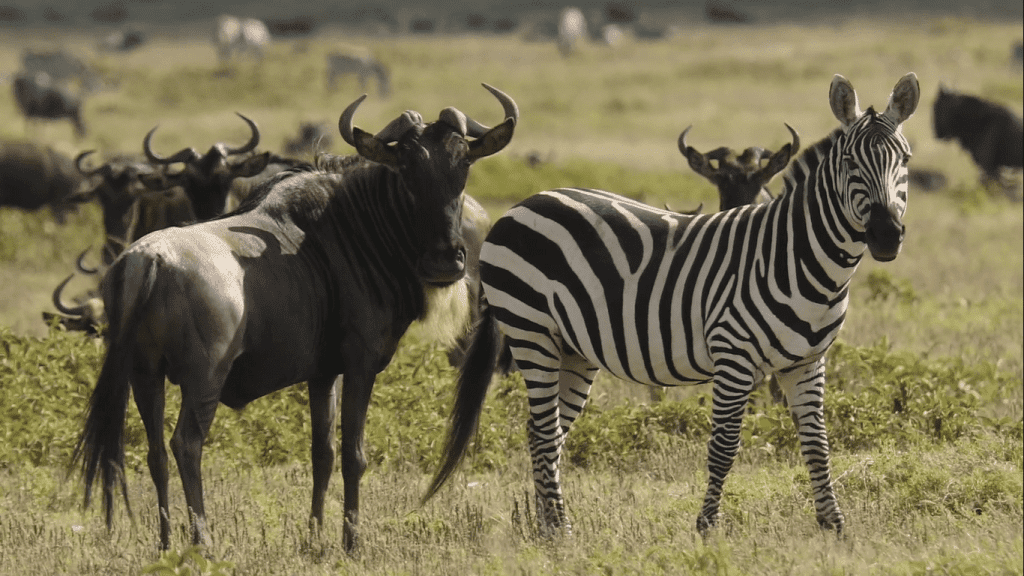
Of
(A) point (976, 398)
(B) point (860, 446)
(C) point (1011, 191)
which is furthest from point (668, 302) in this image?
(C) point (1011, 191)

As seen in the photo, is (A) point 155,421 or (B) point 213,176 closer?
(A) point 155,421

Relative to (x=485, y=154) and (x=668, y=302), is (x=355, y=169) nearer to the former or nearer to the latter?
(x=485, y=154)

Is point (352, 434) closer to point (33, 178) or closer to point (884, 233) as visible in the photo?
point (884, 233)

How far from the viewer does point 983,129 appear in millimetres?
25922

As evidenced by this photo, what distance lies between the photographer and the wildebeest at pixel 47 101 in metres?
37.4

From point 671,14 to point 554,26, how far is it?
14501 mm

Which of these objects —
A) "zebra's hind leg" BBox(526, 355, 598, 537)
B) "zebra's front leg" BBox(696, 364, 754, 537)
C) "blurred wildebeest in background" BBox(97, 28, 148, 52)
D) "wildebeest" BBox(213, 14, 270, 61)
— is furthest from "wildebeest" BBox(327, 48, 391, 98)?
"zebra's front leg" BBox(696, 364, 754, 537)

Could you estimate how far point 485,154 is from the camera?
6395mm

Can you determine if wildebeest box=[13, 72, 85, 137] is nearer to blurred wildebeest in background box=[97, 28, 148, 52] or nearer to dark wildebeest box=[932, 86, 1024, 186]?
dark wildebeest box=[932, 86, 1024, 186]

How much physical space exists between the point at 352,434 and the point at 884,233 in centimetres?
262

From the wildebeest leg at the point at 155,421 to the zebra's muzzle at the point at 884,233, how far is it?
311 cm

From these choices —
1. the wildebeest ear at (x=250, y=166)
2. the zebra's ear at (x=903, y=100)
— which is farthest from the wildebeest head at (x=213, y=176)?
the zebra's ear at (x=903, y=100)

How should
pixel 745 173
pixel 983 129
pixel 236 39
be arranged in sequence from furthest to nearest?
pixel 236 39, pixel 983 129, pixel 745 173

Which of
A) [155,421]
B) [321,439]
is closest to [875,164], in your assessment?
[321,439]
